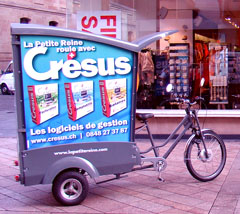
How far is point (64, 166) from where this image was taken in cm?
515

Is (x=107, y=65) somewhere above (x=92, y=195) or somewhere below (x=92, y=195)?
above

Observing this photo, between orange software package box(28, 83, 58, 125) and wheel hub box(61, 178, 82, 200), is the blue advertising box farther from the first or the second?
wheel hub box(61, 178, 82, 200)

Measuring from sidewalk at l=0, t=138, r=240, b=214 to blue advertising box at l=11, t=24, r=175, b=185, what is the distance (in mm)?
382

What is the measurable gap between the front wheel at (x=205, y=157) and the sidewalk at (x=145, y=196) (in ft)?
0.42

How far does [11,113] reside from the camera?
15.6 metres

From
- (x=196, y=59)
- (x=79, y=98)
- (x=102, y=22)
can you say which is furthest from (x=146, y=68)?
(x=79, y=98)

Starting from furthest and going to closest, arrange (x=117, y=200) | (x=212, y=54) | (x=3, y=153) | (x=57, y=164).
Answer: (x=212, y=54), (x=3, y=153), (x=117, y=200), (x=57, y=164)

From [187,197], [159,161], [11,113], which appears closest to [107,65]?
[159,161]

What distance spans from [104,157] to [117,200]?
0.58 meters

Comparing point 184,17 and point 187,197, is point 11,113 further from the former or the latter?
point 187,197

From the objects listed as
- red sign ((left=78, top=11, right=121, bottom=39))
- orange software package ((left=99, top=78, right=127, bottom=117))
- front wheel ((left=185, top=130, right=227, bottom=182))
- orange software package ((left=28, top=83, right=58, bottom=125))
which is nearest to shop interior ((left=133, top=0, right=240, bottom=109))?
red sign ((left=78, top=11, right=121, bottom=39))

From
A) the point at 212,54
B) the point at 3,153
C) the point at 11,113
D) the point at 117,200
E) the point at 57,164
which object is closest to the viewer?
the point at 57,164

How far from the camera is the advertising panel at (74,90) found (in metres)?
5.02

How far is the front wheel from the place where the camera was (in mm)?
6051
